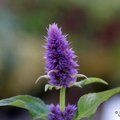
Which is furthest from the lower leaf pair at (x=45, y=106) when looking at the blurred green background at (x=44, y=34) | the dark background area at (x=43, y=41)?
the blurred green background at (x=44, y=34)

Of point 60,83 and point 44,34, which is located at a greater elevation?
point 44,34

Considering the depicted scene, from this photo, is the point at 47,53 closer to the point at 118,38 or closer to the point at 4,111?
the point at 4,111

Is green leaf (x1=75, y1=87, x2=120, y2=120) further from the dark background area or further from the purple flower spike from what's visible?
the dark background area

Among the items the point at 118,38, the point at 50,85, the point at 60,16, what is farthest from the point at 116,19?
the point at 50,85

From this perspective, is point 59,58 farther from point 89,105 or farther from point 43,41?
point 43,41

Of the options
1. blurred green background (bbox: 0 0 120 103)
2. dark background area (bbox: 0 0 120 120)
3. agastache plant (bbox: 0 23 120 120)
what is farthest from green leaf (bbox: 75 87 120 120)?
blurred green background (bbox: 0 0 120 103)

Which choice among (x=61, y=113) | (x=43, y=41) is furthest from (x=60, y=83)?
(x=43, y=41)

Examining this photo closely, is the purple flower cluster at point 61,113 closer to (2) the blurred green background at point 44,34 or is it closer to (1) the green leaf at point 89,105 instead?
(1) the green leaf at point 89,105
